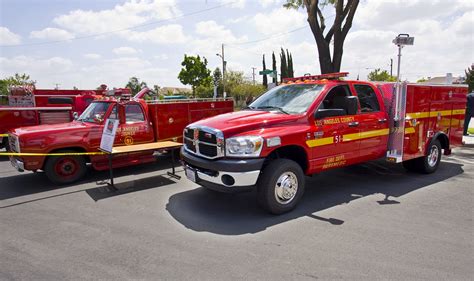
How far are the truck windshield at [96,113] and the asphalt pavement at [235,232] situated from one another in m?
1.53

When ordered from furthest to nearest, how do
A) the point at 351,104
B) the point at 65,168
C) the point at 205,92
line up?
1. the point at 205,92
2. the point at 65,168
3. the point at 351,104

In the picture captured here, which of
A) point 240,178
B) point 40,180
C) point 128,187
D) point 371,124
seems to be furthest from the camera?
point 40,180

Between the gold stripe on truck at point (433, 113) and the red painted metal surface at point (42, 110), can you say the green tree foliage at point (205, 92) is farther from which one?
the gold stripe on truck at point (433, 113)

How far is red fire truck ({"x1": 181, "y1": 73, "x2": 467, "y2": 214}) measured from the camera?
4.46 m

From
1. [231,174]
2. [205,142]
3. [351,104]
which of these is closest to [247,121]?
[205,142]

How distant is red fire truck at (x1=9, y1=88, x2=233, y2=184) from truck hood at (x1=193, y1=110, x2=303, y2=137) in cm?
304

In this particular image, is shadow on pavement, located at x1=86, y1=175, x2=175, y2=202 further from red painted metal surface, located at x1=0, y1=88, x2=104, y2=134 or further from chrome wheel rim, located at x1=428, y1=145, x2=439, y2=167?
chrome wheel rim, located at x1=428, y1=145, x2=439, y2=167

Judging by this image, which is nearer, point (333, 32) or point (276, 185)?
point (276, 185)

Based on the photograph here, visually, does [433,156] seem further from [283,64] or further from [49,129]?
[283,64]

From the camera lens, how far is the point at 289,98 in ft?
18.2

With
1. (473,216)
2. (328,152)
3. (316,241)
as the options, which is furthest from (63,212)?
(473,216)

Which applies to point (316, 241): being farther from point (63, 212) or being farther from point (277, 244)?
point (63, 212)

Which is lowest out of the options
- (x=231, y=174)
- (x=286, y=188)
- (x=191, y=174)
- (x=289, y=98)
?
(x=286, y=188)

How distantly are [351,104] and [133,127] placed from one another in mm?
4957
